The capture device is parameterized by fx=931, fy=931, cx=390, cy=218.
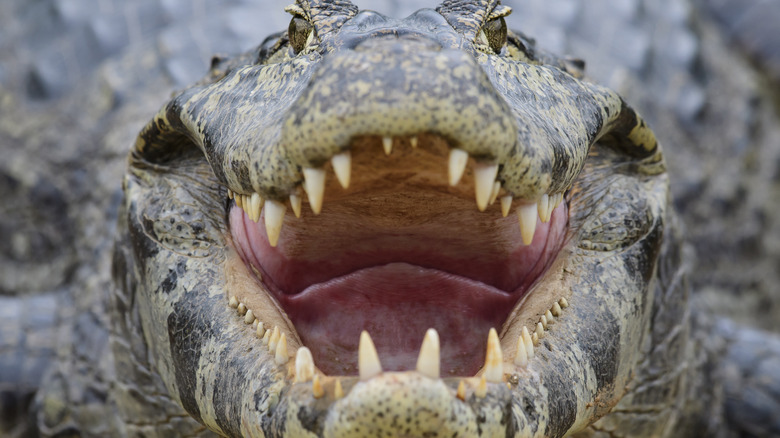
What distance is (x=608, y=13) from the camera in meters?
5.18

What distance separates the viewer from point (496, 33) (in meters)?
2.45

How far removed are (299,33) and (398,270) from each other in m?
0.79

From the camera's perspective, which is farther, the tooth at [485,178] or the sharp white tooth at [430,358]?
the tooth at [485,178]

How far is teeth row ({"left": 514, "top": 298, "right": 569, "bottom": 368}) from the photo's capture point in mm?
2086

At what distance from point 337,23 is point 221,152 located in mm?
437

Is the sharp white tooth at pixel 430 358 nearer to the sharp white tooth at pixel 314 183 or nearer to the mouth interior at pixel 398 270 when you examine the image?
the sharp white tooth at pixel 314 183

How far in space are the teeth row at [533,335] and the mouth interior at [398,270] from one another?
239 millimetres

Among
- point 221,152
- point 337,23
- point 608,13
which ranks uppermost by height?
point 608,13

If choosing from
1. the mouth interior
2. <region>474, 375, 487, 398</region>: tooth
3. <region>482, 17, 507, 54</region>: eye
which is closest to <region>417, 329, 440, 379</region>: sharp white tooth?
<region>474, 375, 487, 398</region>: tooth

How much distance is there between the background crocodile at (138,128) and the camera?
149 inches

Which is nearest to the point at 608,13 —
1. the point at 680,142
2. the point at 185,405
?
the point at 680,142

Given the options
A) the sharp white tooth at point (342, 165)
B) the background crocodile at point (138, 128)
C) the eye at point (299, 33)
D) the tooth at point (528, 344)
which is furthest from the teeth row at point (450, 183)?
the background crocodile at point (138, 128)

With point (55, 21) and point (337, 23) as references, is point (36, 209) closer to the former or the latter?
point (55, 21)

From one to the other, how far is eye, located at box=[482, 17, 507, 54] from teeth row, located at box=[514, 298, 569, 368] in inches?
27.0
